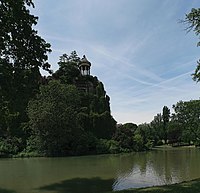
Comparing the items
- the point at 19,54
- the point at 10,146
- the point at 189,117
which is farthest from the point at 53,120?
the point at 189,117

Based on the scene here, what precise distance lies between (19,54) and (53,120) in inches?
1062

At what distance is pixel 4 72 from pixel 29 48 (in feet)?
7.58

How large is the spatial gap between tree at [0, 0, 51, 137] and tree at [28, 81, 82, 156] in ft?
→ 82.0

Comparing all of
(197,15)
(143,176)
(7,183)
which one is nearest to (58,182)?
(7,183)

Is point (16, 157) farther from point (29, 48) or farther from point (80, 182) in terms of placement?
point (29, 48)

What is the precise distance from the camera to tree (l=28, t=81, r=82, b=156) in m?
41.5

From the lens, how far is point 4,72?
47.3 feet

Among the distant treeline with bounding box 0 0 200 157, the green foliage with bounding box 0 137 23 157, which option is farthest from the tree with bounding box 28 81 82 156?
the green foliage with bounding box 0 137 23 157

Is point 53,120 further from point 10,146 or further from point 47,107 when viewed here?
point 10,146

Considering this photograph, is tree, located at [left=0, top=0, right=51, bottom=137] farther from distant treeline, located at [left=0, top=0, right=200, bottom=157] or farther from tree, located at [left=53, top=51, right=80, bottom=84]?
tree, located at [left=53, top=51, right=80, bottom=84]

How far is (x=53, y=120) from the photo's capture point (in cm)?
4191

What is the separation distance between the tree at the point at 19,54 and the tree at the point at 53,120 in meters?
25.0

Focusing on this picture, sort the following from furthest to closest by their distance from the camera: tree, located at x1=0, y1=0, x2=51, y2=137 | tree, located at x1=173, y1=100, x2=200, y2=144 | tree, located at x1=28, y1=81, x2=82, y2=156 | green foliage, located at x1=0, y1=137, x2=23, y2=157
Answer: tree, located at x1=173, y1=100, x2=200, y2=144 < green foliage, located at x1=0, y1=137, x2=23, y2=157 < tree, located at x1=28, y1=81, x2=82, y2=156 < tree, located at x1=0, y1=0, x2=51, y2=137

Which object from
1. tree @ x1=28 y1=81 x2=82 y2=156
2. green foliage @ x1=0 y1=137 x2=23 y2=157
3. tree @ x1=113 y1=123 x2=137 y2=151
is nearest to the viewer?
tree @ x1=28 y1=81 x2=82 y2=156
